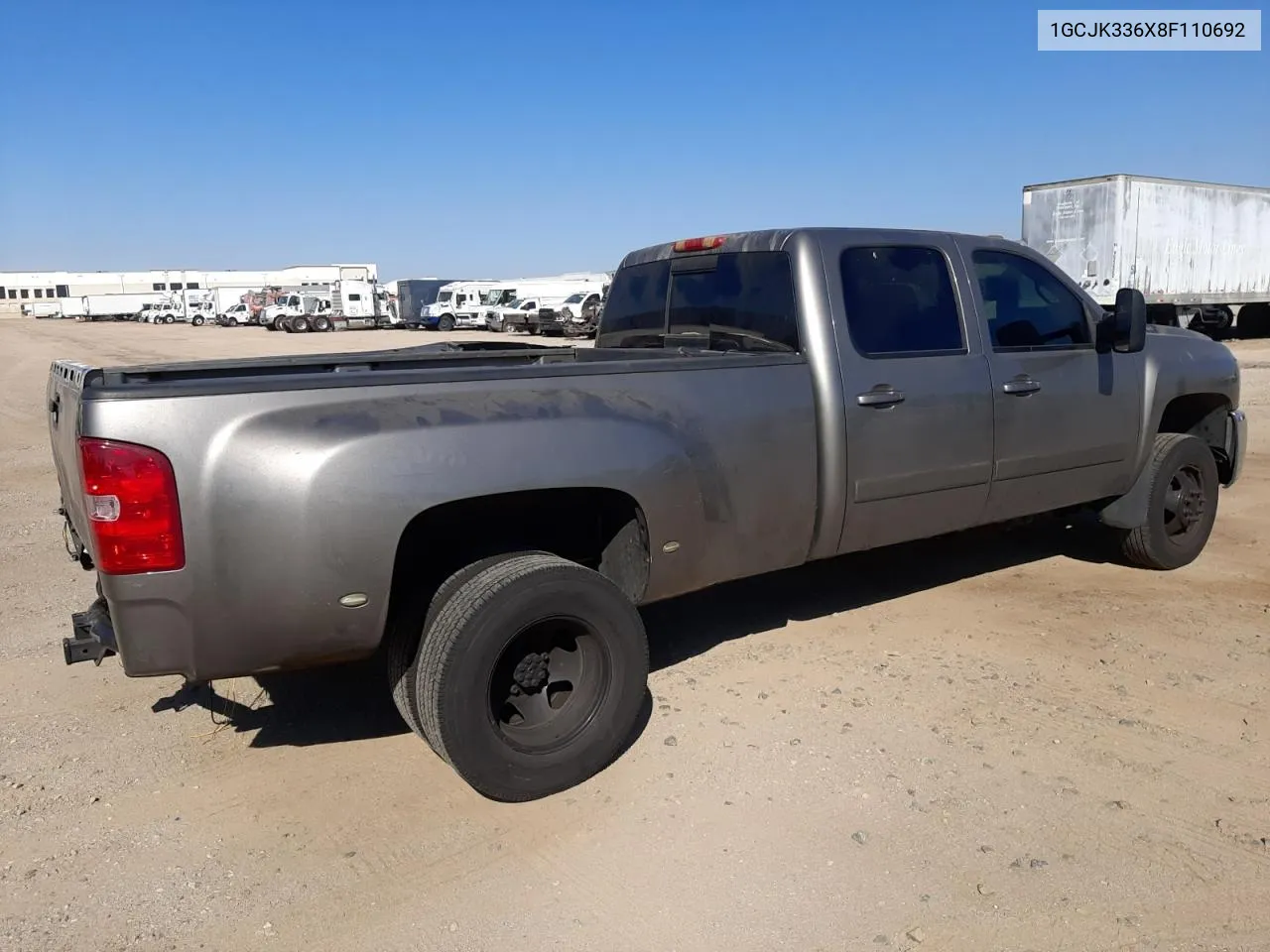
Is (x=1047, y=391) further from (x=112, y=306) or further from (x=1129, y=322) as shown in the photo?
(x=112, y=306)

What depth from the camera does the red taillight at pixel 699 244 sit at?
188 inches

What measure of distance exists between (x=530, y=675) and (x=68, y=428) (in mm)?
1682

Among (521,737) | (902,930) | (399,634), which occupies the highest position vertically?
(399,634)

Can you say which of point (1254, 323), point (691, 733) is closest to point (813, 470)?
point (691, 733)

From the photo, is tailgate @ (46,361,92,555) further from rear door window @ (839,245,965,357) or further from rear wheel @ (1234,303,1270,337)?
rear wheel @ (1234,303,1270,337)

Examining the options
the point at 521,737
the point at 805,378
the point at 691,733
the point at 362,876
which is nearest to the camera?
the point at 362,876

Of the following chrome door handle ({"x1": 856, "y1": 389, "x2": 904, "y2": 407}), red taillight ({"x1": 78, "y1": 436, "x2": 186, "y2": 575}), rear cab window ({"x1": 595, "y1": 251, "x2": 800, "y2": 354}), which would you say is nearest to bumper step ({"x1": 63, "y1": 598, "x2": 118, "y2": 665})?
red taillight ({"x1": 78, "y1": 436, "x2": 186, "y2": 575})

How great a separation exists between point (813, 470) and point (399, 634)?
175 cm

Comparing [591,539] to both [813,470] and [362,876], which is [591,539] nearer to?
[813,470]

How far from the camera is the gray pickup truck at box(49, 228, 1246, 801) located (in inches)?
117

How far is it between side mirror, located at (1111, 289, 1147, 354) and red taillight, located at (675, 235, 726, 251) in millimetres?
1943

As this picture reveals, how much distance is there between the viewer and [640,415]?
3.64 m

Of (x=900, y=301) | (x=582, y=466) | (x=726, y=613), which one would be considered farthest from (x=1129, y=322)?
(x=582, y=466)

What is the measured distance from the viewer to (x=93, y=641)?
3.29 m
